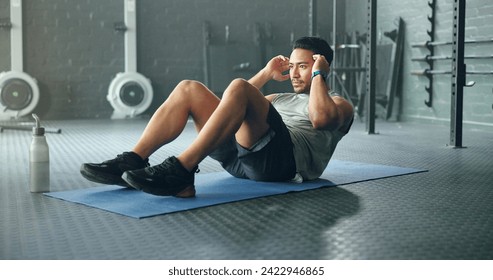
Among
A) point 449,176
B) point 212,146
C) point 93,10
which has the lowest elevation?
point 449,176

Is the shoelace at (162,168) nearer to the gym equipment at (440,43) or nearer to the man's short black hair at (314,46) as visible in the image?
the man's short black hair at (314,46)

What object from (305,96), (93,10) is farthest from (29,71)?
(305,96)

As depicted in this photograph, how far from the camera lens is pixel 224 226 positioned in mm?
2162

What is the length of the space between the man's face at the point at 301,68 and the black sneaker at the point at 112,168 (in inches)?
29.9

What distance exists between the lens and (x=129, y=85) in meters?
7.35

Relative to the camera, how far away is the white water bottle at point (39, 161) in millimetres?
2741

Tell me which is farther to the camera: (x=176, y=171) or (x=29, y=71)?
(x=29, y=71)

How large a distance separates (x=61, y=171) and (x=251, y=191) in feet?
4.03

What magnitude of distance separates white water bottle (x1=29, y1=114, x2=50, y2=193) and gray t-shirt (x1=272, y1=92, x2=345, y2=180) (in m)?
1.06

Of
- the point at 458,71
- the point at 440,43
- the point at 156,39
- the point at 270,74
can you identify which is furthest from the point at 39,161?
the point at 156,39

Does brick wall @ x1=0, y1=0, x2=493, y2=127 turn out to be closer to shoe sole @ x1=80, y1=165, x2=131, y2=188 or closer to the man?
the man

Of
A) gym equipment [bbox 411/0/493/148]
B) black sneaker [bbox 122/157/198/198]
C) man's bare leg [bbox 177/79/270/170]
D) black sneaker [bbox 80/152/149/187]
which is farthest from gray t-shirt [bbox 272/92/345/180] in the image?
gym equipment [bbox 411/0/493/148]

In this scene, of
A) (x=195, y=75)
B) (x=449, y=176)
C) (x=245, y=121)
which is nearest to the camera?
(x=245, y=121)

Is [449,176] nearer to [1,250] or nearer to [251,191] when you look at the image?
[251,191]
